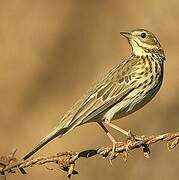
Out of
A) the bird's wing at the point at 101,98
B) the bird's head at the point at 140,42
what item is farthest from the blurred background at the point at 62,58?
the bird's wing at the point at 101,98

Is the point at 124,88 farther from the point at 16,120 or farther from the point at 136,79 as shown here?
the point at 16,120

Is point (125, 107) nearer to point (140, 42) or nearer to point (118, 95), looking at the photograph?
point (118, 95)

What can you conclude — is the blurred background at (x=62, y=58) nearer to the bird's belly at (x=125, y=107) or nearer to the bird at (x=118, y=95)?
the bird at (x=118, y=95)

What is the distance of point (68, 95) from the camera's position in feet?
44.9

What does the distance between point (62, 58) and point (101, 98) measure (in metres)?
6.00

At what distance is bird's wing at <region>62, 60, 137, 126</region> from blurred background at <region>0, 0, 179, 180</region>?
5.03 meters

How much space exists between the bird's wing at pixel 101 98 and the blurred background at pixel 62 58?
5.03 meters

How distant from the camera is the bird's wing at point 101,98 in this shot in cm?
761

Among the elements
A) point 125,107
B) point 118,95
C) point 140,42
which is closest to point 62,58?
point 140,42

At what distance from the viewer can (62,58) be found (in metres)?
13.9

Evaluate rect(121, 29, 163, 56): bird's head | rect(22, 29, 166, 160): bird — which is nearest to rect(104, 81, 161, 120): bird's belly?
rect(22, 29, 166, 160): bird

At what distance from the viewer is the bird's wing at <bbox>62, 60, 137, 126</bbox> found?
25.0 feet

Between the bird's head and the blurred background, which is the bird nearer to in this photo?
the bird's head

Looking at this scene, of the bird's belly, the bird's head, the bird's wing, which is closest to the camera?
the bird's wing
